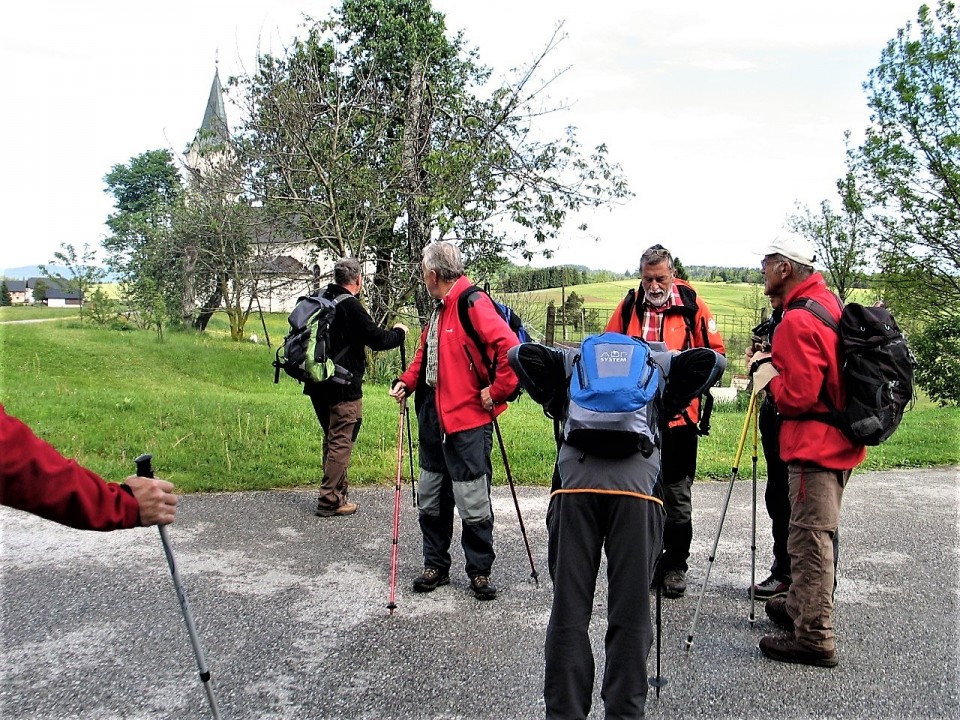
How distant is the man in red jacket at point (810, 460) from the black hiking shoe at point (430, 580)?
1.96m

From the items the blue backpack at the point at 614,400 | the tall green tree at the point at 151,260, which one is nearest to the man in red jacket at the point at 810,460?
the blue backpack at the point at 614,400

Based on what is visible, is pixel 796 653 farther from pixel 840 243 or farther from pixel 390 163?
pixel 840 243

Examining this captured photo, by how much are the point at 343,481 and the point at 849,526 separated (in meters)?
4.34

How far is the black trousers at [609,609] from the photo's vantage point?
3.05 metres

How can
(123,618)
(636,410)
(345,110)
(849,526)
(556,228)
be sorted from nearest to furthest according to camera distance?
(636,410), (123,618), (849,526), (345,110), (556,228)

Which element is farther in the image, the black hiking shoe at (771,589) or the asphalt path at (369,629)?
the black hiking shoe at (771,589)

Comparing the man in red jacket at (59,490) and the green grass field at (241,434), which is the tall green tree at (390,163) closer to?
the green grass field at (241,434)

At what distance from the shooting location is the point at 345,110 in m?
14.5

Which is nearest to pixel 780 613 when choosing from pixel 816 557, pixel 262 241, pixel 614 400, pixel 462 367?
pixel 816 557

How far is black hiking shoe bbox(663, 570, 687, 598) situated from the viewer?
189 inches

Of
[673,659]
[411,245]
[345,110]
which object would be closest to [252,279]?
[411,245]

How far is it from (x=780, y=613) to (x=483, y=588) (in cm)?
175

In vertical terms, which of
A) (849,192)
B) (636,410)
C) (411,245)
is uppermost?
(849,192)

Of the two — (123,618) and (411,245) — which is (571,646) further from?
(411,245)
